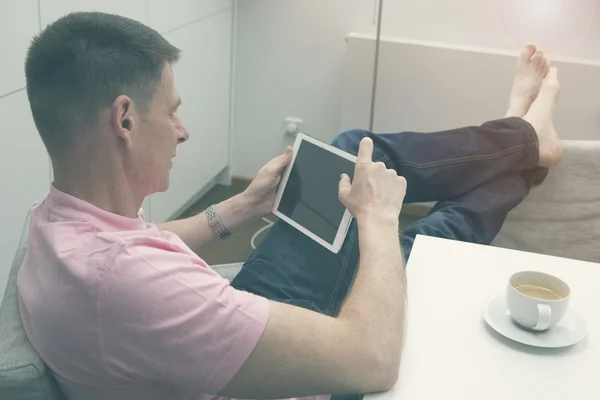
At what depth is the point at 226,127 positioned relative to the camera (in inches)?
120

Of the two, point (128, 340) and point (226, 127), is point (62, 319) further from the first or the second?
point (226, 127)

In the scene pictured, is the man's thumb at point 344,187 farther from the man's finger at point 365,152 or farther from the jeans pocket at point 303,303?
the jeans pocket at point 303,303

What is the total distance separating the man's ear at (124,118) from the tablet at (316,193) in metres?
0.48

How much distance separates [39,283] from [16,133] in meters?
0.93

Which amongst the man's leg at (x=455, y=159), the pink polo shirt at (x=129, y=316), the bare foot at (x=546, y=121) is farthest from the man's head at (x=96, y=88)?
the bare foot at (x=546, y=121)

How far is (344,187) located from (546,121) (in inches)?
35.6

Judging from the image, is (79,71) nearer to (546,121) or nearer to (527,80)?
(546,121)

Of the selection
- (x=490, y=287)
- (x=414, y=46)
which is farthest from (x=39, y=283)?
(x=414, y=46)

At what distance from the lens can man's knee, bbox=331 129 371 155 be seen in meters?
1.62

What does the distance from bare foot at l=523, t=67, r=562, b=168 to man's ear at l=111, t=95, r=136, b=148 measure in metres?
1.09

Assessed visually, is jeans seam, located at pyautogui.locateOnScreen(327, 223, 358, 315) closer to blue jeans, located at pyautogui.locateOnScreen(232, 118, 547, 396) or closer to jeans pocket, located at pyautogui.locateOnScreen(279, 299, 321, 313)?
jeans pocket, located at pyautogui.locateOnScreen(279, 299, 321, 313)

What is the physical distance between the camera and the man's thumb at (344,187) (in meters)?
1.25

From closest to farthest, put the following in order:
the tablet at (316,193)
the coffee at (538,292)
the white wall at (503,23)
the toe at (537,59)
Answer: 1. the coffee at (538,292)
2. the tablet at (316,193)
3. the toe at (537,59)
4. the white wall at (503,23)

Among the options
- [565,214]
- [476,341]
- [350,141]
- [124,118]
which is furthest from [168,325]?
[565,214]
